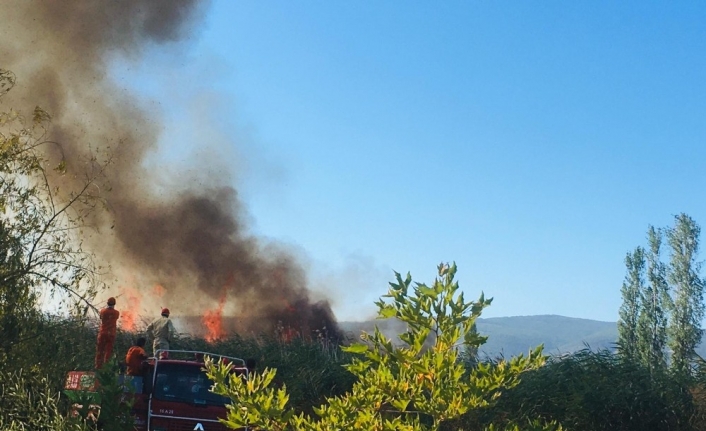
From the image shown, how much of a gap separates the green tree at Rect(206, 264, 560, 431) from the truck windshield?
5.67 meters

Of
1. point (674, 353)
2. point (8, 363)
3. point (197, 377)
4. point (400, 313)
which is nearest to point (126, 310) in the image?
point (8, 363)

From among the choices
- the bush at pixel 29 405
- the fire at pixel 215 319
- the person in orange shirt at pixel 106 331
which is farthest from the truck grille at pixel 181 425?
the fire at pixel 215 319

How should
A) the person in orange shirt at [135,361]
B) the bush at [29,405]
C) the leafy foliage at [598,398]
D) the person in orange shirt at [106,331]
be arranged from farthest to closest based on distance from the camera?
the person in orange shirt at [106,331], the leafy foliage at [598,398], the person in orange shirt at [135,361], the bush at [29,405]

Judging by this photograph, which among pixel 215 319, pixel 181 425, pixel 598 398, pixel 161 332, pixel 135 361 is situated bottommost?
pixel 181 425

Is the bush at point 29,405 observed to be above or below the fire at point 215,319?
below

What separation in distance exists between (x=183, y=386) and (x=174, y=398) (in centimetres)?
23

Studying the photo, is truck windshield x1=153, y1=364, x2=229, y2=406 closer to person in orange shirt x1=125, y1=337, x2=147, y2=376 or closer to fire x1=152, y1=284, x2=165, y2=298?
person in orange shirt x1=125, y1=337, x2=147, y2=376

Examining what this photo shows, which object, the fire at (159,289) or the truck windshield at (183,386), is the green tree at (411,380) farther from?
the fire at (159,289)

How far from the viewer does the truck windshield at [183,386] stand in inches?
470

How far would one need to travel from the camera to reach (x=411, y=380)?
Answer: 20.8ft

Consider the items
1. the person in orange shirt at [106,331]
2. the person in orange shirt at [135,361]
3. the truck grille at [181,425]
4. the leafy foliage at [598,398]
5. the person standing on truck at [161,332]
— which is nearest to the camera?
the truck grille at [181,425]

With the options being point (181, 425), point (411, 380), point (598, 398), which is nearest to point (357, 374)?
point (411, 380)

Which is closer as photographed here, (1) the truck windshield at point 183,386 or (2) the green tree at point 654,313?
(1) the truck windshield at point 183,386

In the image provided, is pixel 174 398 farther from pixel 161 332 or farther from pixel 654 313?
pixel 654 313
